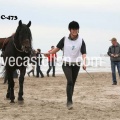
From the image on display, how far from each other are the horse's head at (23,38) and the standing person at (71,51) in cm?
73

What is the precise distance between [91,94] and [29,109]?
3455mm

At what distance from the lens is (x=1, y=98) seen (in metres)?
10.6

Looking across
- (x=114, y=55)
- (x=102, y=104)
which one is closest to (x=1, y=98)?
(x=102, y=104)

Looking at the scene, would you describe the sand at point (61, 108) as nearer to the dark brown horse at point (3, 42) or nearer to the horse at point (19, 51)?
the horse at point (19, 51)

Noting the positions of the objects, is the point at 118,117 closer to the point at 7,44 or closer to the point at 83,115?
the point at 83,115

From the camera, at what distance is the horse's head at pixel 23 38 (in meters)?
A: 8.77

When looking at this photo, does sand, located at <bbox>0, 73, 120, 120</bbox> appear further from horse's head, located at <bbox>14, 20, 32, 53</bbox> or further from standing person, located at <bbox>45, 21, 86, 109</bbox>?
horse's head, located at <bbox>14, 20, 32, 53</bbox>

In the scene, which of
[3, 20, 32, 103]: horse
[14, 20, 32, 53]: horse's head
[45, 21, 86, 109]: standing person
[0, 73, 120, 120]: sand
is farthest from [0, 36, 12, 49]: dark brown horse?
[45, 21, 86, 109]: standing person

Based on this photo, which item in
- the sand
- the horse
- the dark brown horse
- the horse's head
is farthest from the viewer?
the dark brown horse

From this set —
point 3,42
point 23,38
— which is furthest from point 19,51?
point 3,42

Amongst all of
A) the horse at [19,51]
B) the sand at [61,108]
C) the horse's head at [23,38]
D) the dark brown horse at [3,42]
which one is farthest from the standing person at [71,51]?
the dark brown horse at [3,42]

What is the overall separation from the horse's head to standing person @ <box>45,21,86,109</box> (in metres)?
0.73

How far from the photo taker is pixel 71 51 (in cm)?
846

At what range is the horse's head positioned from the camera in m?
8.77
